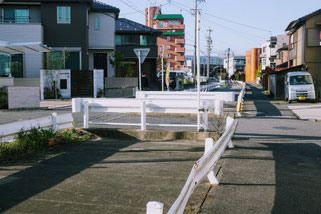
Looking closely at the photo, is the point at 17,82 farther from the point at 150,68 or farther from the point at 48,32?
the point at 150,68

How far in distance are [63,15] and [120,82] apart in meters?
6.38

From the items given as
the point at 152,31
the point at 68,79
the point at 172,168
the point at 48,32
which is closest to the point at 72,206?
the point at 172,168

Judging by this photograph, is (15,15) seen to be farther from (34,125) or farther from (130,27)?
(34,125)

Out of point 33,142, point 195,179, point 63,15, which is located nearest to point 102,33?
point 63,15

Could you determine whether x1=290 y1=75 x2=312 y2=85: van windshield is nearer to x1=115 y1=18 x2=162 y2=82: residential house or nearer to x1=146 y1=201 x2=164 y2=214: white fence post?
x1=115 y1=18 x2=162 y2=82: residential house

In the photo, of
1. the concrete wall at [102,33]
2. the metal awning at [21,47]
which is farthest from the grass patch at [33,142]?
the concrete wall at [102,33]

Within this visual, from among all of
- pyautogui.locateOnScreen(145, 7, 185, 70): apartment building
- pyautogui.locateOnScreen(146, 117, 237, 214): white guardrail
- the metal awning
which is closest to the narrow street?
pyautogui.locateOnScreen(146, 117, 237, 214): white guardrail

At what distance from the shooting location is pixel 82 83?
25.1m

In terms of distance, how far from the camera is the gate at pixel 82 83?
25.0 m

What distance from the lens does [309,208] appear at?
4359mm

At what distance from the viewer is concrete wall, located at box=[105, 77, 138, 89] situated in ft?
90.2

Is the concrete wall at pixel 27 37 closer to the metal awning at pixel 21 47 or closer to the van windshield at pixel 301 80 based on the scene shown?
the metal awning at pixel 21 47

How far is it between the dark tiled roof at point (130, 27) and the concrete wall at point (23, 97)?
27702mm

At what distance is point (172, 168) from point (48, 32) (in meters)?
23.8
